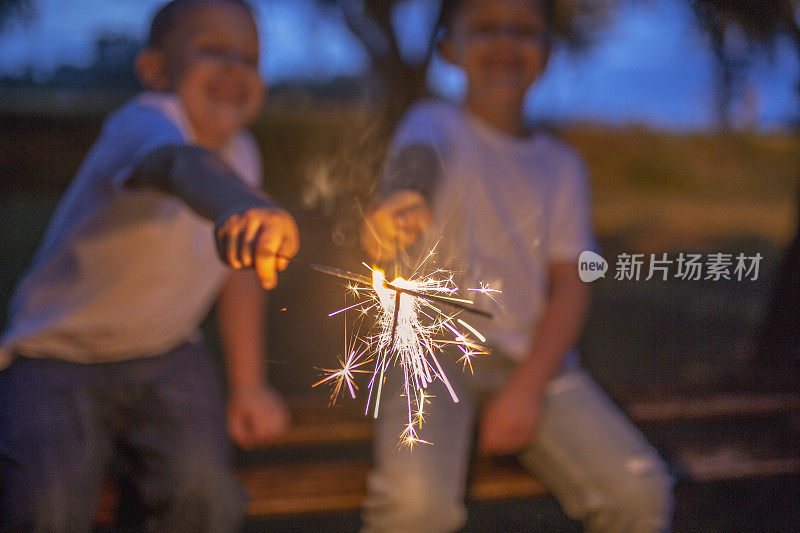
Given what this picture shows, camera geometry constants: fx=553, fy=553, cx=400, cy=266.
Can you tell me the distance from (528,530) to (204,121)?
1946 mm

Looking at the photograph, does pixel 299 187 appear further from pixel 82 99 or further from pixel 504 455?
pixel 504 455

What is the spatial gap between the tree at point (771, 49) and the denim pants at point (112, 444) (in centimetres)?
201

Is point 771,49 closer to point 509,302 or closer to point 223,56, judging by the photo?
point 509,302

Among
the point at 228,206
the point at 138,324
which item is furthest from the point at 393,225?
the point at 138,324

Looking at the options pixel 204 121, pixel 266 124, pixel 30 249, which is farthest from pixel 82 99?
pixel 204 121

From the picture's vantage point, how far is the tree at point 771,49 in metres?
1.81

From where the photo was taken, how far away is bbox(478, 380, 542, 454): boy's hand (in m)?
1.61

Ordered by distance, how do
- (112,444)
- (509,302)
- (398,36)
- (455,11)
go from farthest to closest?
(398,36) < (455,11) < (509,302) < (112,444)

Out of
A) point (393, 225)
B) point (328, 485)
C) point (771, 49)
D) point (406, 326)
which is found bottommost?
point (328, 485)

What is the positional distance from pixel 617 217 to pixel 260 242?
633 cm

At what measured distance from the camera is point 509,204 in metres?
1.72

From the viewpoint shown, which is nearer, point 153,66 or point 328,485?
point 153,66

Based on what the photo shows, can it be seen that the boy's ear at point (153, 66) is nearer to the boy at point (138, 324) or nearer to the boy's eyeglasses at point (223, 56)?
the boy at point (138, 324)

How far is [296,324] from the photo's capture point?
354 centimetres
